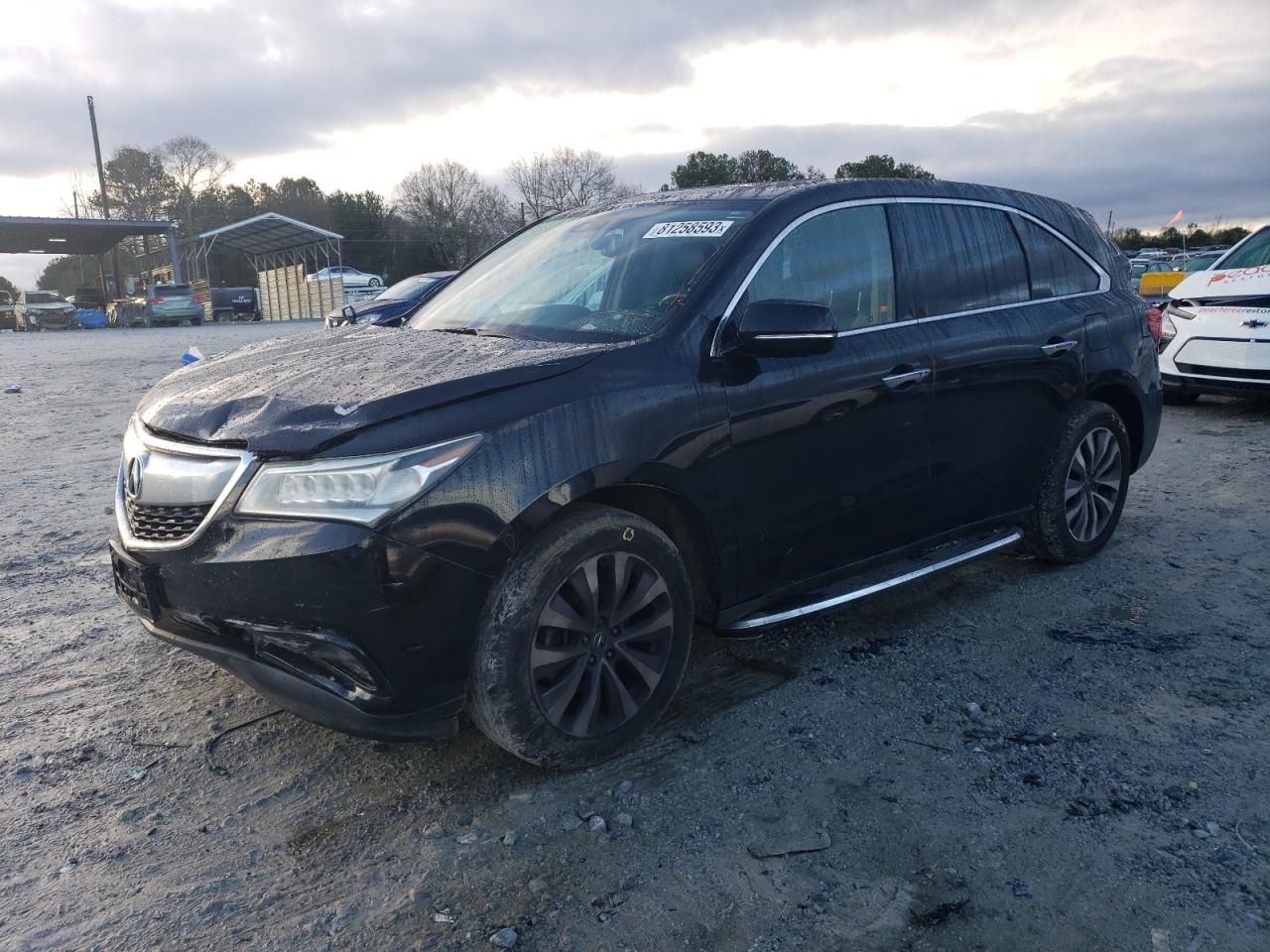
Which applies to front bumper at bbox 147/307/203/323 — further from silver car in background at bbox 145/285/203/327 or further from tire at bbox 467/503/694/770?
tire at bbox 467/503/694/770

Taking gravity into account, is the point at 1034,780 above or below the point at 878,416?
below

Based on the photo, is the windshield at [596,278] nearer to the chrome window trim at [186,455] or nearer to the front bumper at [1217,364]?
the chrome window trim at [186,455]

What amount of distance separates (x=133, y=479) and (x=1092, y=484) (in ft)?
13.9

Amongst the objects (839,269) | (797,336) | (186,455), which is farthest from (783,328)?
(186,455)

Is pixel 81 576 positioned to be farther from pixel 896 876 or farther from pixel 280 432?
pixel 896 876

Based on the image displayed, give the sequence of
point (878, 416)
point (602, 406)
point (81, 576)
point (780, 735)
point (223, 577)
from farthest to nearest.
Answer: point (81, 576) → point (878, 416) → point (780, 735) → point (602, 406) → point (223, 577)

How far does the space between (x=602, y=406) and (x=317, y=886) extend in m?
1.50

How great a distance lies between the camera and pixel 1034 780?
2.89m

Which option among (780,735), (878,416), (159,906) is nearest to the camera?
(159,906)

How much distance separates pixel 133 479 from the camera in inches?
116

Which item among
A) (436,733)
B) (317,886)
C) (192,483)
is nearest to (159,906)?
(317,886)

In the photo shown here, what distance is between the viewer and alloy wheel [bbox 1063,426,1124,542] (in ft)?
15.3

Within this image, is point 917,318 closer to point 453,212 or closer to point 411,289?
point 411,289

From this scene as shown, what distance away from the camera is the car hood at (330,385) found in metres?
2.58
